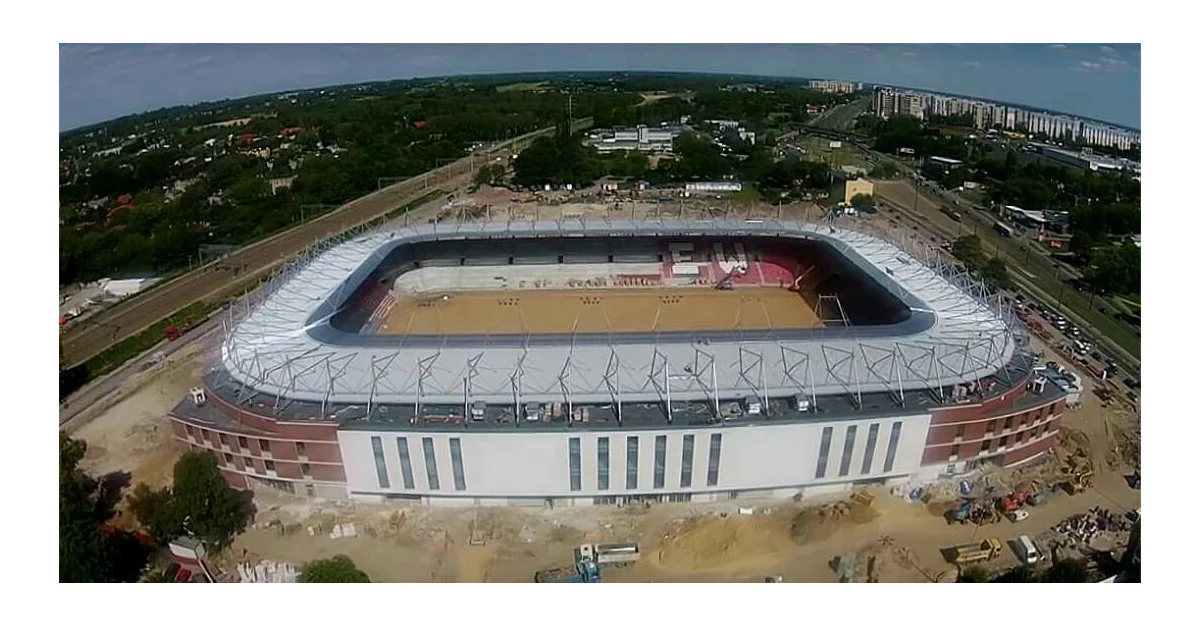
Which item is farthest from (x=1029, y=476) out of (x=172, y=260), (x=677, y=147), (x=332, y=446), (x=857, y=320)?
(x=677, y=147)

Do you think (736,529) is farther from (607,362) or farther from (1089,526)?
(1089,526)

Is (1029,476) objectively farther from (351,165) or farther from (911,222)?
(351,165)

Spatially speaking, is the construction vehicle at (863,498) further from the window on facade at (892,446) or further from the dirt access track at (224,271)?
the dirt access track at (224,271)

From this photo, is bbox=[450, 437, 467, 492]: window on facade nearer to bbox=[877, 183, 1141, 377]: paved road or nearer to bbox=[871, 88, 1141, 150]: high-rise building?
bbox=[877, 183, 1141, 377]: paved road

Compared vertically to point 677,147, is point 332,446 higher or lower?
lower

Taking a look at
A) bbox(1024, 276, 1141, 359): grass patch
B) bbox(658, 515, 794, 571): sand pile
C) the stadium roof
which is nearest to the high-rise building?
bbox(1024, 276, 1141, 359): grass patch
